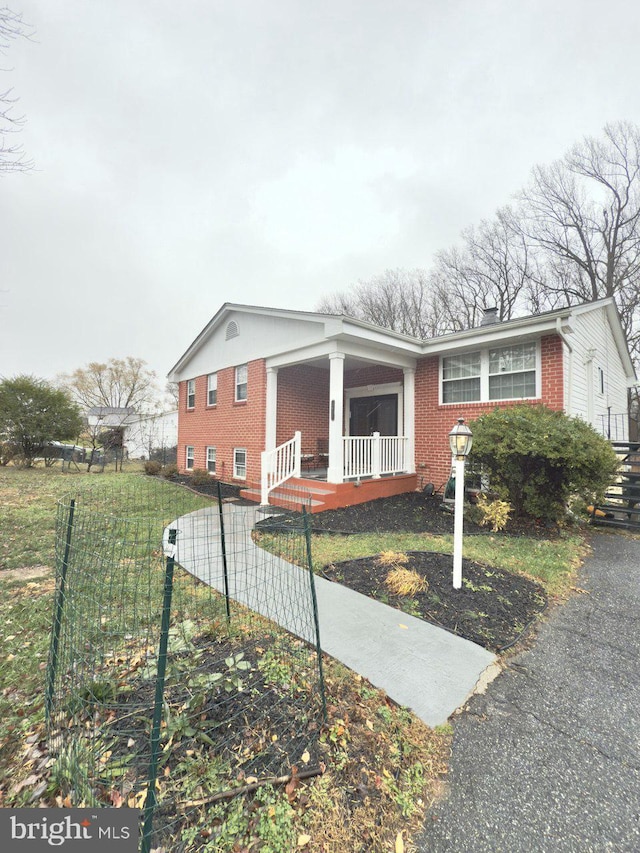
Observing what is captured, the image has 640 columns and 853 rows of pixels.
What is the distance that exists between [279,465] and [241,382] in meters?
3.51

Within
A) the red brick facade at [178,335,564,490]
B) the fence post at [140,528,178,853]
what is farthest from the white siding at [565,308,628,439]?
the fence post at [140,528,178,853]

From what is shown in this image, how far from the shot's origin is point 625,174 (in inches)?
695

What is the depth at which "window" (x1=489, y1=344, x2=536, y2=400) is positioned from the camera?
305 inches

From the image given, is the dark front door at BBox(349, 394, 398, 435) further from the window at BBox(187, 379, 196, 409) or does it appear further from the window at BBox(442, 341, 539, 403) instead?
the window at BBox(187, 379, 196, 409)

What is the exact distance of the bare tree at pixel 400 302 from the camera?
2664 centimetres

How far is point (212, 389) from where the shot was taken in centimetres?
1255

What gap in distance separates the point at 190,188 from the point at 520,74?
1112 cm

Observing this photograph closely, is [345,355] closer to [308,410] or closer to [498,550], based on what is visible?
[308,410]

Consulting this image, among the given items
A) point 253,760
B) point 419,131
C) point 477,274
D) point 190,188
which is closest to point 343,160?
point 419,131

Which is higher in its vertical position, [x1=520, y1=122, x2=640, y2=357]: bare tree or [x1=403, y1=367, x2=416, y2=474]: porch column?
[x1=520, y1=122, x2=640, y2=357]: bare tree

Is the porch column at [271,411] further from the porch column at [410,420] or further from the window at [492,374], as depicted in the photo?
the window at [492,374]

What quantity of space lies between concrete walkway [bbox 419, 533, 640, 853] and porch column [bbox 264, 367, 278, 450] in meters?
7.32

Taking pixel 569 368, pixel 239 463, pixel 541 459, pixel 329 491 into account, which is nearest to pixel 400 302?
pixel 239 463

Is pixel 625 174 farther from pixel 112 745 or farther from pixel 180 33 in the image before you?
pixel 112 745
